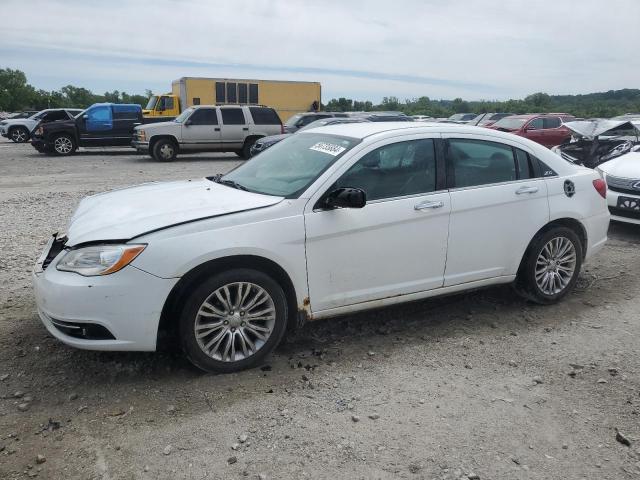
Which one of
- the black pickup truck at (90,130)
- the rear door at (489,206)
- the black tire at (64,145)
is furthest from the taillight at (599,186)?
the black tire at (64,145)

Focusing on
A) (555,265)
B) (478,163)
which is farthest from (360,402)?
(555,265)

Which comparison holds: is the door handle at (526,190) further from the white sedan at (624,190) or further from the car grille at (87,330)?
the white sedan at (624,190)

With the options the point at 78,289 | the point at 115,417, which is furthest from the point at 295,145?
the point at 115,417

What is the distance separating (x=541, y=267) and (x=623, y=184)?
3597 millimetres

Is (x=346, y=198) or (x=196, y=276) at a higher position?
(x=346, y=198)

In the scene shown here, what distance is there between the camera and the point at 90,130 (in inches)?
791

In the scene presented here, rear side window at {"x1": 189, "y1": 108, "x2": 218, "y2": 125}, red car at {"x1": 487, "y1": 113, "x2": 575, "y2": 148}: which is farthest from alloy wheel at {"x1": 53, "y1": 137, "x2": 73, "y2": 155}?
red car at {"x1": 487, "y1": 113, "x2": 575, "y2": 148}

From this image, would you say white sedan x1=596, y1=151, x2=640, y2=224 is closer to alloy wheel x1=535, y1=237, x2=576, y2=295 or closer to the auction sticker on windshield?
alloy wheel x1=535, y1=237, x2=576, y2=295

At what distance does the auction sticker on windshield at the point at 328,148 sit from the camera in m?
4.19

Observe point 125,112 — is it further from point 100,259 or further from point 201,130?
point 100,259

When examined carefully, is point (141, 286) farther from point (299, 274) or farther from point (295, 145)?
point (295, 145)

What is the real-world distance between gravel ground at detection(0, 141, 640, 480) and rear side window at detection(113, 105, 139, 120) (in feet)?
54.7

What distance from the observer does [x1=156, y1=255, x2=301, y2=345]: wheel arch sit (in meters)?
3.48

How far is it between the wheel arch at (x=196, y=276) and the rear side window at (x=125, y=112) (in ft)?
61.1
